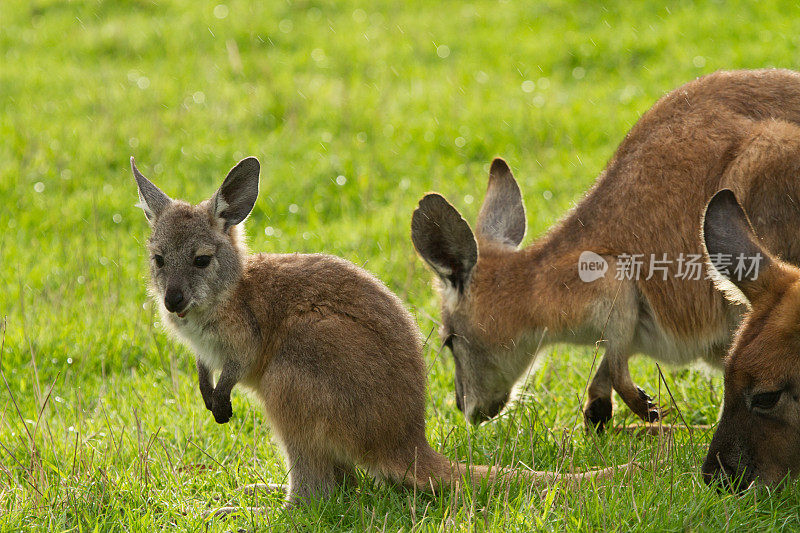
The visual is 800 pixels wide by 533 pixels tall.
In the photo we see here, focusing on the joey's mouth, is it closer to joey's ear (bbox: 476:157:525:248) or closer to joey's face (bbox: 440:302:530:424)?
joey's face (bbox: 440:302:530:424)

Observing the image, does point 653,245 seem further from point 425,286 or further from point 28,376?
point 28,376

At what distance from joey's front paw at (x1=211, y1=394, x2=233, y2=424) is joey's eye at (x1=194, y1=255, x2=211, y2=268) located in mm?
624

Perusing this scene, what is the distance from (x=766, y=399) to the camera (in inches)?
170

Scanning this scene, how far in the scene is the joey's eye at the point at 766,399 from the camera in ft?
14.1

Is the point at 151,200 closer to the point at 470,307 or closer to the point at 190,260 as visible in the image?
the point at 190,260

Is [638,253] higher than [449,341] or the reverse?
higher

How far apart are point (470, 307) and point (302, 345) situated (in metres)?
1.30

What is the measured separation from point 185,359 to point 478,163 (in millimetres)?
3965

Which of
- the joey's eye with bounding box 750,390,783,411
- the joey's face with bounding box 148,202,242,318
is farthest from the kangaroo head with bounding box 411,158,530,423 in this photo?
the joey's eye with bounding box 750,390,783,411

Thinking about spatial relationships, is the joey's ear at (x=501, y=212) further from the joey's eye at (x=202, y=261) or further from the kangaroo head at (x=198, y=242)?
the joey's eye at (x=202, y=261)

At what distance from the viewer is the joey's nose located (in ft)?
15.7

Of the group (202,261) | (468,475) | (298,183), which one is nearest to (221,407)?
(202,261)

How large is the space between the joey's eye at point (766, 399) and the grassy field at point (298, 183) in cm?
39

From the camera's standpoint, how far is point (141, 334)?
6.86m
